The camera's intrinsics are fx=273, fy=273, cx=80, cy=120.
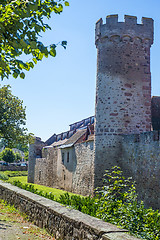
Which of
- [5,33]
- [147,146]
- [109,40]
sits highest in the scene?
[109,40]

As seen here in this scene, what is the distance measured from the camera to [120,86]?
1362 centimetres

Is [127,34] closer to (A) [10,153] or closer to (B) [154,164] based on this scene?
(B) [154,164]

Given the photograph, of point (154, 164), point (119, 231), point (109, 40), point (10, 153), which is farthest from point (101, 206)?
point (10, 153)

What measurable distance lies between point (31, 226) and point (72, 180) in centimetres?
1442

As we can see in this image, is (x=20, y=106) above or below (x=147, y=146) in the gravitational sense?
above

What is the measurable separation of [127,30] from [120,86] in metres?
2.94

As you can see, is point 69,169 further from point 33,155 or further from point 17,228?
point 17,228

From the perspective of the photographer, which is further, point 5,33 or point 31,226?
point 31,226

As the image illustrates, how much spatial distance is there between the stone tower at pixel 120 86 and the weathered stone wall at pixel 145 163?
623mm

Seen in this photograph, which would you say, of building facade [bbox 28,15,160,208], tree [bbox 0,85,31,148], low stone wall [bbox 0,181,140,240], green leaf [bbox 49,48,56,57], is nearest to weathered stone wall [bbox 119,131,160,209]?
building facade [bbox 28,15,160,208]

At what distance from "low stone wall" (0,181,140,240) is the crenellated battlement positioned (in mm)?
9724

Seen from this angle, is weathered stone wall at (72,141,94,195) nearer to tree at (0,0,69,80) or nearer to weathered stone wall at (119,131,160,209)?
weathered stone wall at (119,131,160,209)

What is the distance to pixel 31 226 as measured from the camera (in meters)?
6.05

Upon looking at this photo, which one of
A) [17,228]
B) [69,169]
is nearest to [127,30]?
[17,228]
